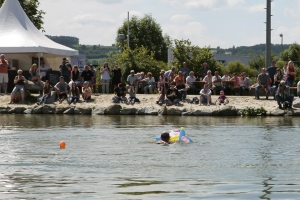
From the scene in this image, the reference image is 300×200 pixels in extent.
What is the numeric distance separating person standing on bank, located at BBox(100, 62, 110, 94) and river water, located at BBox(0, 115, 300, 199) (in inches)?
419

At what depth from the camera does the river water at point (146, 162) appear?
1345 centimetres

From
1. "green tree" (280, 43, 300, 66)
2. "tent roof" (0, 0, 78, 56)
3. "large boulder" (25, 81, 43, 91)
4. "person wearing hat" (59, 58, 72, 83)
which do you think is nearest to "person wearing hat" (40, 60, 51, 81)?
"tent roof" (0, 0, 78, 56)

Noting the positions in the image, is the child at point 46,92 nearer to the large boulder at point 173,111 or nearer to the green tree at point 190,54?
the large boulder at point 173,111

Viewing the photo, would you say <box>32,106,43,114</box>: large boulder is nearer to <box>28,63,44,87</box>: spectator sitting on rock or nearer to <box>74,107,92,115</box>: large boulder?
<box>74,107,92,115</box>: large boulder

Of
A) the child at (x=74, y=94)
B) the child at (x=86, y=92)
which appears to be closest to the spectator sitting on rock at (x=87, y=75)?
the child at (x=86, y=92)

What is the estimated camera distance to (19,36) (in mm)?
39188

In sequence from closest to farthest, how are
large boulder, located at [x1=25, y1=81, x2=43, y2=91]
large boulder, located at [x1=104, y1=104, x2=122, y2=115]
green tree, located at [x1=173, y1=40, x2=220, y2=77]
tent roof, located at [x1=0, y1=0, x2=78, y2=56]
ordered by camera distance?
large boulder, located at [x1=104, y1=104, x2=122, y2=115], large boulder, located at [x1=25, y1=81, x2=43, y2=91], tent roof, located at [x1=0, y1=0, x2=78, y2=56], green tree, located at [x1=173, y1=40, x2=220, y2=77]

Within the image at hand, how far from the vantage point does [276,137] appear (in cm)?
2259

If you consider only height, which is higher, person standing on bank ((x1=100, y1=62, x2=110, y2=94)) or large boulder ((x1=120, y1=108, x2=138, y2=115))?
person standing on bank ((x1=100, y1=62, x2=110, y2=94))

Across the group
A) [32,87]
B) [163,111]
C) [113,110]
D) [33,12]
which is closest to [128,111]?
[113,110]

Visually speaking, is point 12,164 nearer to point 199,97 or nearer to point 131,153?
point 131,153

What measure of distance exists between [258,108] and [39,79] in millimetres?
10620

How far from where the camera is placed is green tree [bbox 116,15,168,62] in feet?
322

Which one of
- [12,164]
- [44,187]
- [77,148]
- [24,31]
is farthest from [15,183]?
[24,31]
